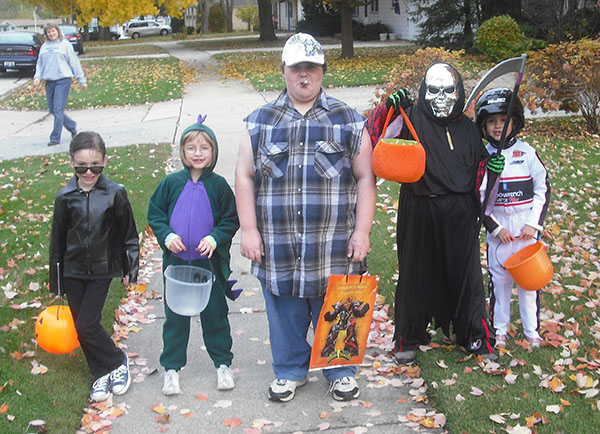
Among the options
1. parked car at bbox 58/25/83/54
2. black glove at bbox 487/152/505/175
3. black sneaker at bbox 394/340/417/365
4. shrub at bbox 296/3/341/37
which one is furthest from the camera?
shrub at bbox 296/3/341/37

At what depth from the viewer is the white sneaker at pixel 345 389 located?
13.1ft

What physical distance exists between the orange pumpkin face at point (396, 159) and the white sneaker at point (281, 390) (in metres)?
1.33

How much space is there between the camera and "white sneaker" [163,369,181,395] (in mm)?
4127

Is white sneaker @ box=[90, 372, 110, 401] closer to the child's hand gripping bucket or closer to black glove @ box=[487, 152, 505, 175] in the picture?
the child's hand gripping bucket

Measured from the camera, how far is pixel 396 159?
361 cm

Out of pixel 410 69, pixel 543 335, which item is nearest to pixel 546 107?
pixel 410 69

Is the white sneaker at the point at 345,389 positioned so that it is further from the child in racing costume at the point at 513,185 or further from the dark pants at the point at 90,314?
the dark pants at the point at 90,314

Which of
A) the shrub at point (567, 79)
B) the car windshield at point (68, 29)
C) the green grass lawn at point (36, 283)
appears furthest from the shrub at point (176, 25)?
the shrub at point (567, 79)

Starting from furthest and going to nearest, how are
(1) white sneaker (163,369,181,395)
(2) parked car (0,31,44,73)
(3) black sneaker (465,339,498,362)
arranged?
(2) parked car (0,31,44,73)
(3) black sneaker (465,339,498,362)
(1) white sneaker (163,369,181,395)

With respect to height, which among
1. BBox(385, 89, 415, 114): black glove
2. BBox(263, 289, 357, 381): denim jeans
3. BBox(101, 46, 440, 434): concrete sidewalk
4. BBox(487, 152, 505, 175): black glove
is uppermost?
BBox(385, 89, 415, 114): black glove

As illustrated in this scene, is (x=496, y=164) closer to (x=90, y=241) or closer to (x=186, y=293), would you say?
(x=186, y=293)

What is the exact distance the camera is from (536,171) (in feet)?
13.9

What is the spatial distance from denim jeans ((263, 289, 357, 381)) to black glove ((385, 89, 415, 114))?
3.74 ft

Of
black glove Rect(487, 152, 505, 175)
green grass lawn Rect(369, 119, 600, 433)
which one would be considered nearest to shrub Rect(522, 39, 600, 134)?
green grass lawn Rect(369, 119, 600, 433)
